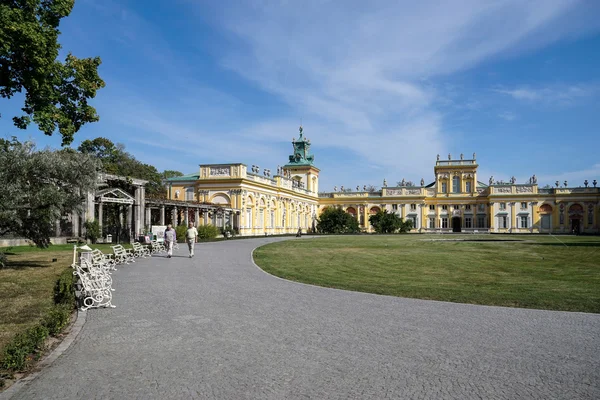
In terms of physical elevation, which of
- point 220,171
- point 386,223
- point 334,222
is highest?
point 220,171

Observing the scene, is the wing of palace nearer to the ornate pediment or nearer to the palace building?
the palace building

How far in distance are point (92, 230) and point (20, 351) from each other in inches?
930

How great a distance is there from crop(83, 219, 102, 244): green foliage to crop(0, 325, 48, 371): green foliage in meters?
22.8

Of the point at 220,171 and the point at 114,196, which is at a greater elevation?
the point at 220,171

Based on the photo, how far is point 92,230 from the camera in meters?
27.7

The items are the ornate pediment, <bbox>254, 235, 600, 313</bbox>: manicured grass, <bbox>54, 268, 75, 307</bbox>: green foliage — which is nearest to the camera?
<bbox>54, 268, 75, 307</bbox>: green foliage

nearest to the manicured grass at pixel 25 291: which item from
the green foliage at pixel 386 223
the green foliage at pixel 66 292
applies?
the green foliage at pixel 66 292

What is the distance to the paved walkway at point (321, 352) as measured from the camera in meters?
5.18

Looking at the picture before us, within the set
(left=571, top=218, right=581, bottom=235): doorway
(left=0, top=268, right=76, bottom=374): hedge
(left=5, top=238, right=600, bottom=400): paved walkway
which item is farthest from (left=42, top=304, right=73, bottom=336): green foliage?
(left=571, top=218, right=581, bottom=235): doorway

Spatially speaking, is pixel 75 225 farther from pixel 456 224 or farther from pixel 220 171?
pixel 456 224

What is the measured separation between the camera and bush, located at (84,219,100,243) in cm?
2758

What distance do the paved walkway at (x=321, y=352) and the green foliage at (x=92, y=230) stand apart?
1843cm

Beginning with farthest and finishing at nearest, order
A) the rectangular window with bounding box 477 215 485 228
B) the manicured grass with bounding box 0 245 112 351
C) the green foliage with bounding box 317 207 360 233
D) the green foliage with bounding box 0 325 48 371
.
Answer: the rectangular window with bounding box 477 215 485 228 < the green foliage with bounding box 317 207 360 233 < the manicured grass with bounding box 0 245 112 351 < the green foliage with bounding box 0 325 48 371

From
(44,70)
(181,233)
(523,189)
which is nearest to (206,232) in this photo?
(181,233)
